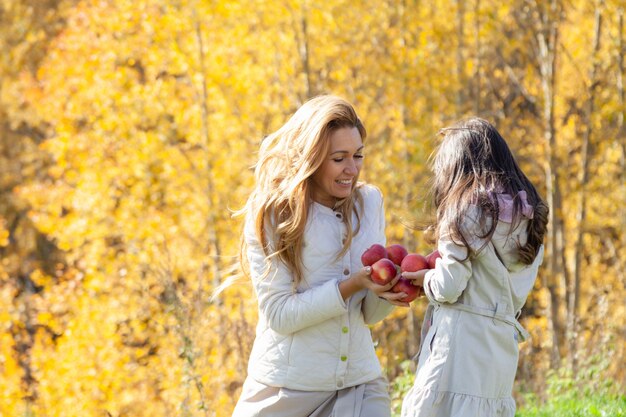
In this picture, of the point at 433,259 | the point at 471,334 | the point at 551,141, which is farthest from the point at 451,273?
the point at 551,141

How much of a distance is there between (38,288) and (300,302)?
63.6 feet

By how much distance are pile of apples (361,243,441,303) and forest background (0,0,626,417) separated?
5.12 meters

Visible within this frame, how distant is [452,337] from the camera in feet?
10.3

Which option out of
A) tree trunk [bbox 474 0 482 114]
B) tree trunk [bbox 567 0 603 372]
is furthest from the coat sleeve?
tree trunk [bbox 474 0 482 114]

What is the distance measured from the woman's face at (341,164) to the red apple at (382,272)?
1.04ft

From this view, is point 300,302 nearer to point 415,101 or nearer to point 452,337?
point 452,337

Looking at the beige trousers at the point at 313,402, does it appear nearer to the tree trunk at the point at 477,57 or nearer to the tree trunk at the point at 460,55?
the tree trunk at the point at 477,57

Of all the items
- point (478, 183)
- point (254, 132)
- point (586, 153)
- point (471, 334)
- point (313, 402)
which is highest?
point (254, 132)

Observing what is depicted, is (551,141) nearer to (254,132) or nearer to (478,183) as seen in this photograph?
(254,132)

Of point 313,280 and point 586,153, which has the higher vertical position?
point 586,153

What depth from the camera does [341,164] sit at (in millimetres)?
3328

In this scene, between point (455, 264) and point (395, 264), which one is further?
point (395, 264)

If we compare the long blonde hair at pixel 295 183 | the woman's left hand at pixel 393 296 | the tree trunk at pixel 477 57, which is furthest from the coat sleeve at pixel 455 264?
the tree trunk at pixel 477 57

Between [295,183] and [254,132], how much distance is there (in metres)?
10.1
